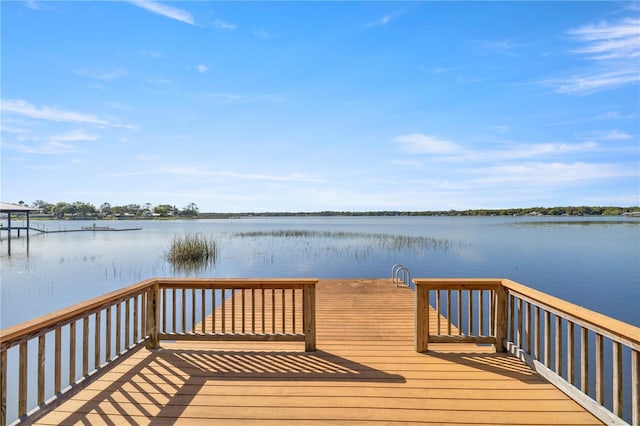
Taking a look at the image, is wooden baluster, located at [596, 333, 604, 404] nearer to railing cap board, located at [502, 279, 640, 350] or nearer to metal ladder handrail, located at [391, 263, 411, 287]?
railing cap board, located at [502, 279, 640, 350]

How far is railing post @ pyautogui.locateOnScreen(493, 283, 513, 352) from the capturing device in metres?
3.77

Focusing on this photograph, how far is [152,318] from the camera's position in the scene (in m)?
3.88

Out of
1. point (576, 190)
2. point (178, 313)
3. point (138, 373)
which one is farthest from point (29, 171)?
point (576, 190)

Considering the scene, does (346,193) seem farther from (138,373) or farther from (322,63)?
(138,373)

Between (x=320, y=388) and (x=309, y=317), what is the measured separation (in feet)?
3.10

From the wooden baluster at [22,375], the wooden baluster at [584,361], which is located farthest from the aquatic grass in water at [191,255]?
the wooden baluster at [584,361]

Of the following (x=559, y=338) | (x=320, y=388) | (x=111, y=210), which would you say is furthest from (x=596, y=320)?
(x=111, y=210)

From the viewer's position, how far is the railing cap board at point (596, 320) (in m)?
2.01

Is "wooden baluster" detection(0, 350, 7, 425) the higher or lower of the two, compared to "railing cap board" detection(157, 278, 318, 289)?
lower

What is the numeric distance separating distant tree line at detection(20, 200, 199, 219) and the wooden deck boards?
335 feet

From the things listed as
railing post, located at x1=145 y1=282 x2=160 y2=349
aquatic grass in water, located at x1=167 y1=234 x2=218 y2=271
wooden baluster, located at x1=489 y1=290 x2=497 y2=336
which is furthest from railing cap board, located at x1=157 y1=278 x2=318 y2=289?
aquatic grass in water, located at x1=167 y1=234 x2=218 y2=271

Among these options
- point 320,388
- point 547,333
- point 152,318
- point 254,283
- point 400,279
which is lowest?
point 400,279

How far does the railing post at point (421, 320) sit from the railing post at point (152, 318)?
309cm

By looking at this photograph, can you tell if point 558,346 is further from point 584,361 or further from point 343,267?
point 343,267
